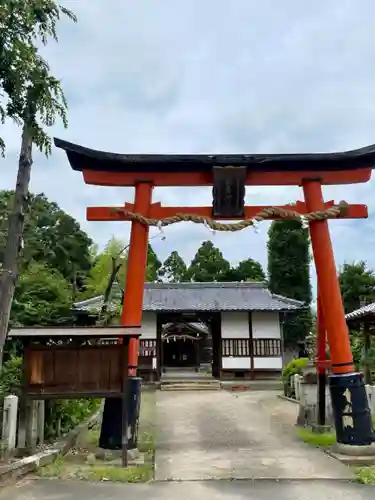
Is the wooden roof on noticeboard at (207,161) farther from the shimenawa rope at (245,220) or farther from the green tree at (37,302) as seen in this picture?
the green tree at (37,302)

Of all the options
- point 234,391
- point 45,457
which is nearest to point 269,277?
point 234,391

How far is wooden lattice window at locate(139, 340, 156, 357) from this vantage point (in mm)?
24516

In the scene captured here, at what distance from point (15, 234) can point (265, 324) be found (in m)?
19.8

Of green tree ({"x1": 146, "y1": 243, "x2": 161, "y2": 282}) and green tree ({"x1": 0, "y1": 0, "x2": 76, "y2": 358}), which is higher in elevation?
green tree ({"x1": 146, "y1": 243, "x2": 161, "y2": 282})

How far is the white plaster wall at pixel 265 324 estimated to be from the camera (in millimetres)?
25219

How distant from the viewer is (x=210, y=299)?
1054 inches

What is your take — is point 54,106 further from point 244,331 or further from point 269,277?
point 269,277

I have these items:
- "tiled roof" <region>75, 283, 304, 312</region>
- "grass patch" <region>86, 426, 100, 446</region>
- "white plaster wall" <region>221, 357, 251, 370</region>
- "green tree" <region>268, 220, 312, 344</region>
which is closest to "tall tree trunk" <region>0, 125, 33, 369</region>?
"grass patch" <region>86, 426, 100, 446</region>

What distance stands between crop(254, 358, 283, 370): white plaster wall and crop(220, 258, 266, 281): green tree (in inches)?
1166

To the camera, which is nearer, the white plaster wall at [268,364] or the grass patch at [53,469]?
the grass patch at [53,469]

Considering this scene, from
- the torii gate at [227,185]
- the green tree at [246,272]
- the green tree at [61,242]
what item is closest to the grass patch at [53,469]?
the torii gate at [227,185]

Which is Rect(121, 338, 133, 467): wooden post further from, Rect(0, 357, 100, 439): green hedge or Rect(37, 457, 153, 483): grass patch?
Rect(0, 357, 100, 439): green hedge

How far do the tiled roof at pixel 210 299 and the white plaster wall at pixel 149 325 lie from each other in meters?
0.49

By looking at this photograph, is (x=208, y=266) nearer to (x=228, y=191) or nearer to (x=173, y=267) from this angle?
(x=173, y=267)
